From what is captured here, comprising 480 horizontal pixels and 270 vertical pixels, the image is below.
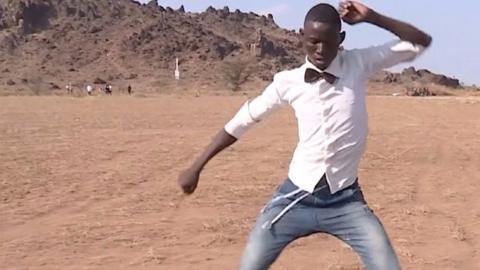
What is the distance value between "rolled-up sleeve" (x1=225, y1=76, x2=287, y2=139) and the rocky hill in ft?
272

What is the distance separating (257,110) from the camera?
16.1 feet

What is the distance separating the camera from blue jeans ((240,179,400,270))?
4781 millimetres

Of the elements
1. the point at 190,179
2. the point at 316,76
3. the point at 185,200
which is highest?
the point at 316,76

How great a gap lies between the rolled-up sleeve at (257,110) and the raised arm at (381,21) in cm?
46

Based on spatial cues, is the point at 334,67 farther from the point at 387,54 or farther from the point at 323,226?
the point at 323,226

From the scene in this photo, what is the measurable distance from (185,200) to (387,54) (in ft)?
26.8

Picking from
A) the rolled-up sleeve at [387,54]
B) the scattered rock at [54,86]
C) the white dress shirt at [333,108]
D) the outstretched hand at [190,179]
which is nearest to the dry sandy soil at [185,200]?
the outstretched hand at [190,179]

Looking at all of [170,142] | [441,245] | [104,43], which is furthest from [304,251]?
[104,43]

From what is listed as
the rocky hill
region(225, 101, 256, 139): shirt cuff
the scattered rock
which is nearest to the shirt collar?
region(225, 101, 256, 139): shirt cuff

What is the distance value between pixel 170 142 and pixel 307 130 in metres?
19.0

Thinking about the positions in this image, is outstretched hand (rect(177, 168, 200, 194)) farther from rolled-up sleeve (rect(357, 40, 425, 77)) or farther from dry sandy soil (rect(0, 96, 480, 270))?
dry sandy soil (rect(0, 96, 480, 270))

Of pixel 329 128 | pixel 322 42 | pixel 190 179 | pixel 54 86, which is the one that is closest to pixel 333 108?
A: pixel 329 128

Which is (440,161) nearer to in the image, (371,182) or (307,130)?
(371,182)

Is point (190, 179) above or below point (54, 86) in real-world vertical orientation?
above
